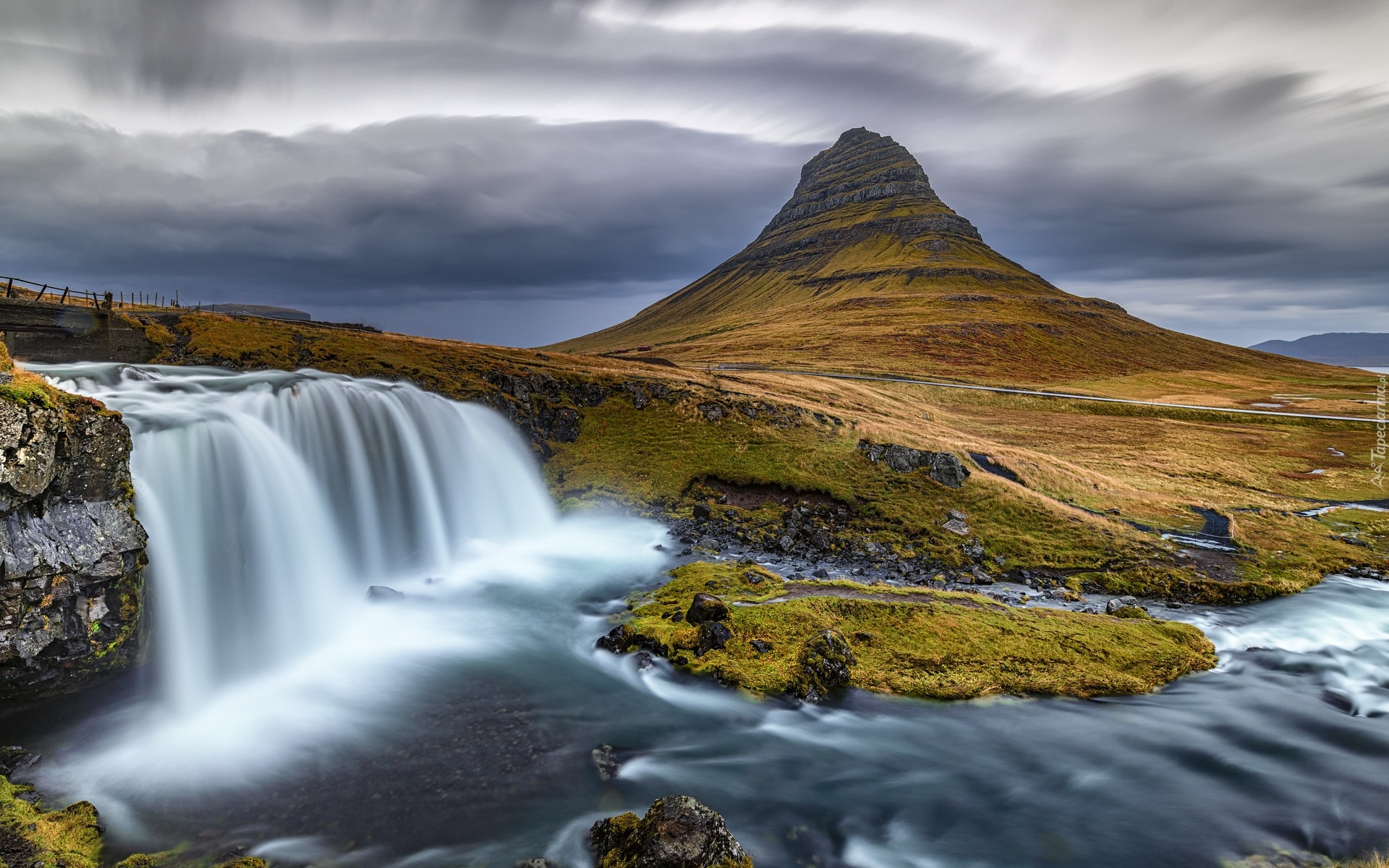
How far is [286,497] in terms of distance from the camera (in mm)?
22828

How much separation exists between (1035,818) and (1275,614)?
1758 cm

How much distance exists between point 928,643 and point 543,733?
1132 cm

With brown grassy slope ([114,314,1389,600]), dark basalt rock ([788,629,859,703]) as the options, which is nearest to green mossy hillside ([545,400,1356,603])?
brown grassy slope ([114,314,1389,600])

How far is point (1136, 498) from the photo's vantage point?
34812 millimetres

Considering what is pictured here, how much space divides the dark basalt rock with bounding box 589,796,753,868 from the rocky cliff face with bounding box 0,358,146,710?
1381 centimetres

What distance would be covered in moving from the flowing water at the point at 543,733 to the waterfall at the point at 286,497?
0.13 meters

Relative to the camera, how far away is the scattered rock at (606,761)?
13.7 metres

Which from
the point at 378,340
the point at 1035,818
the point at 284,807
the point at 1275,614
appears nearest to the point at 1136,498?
the point at 1275,614

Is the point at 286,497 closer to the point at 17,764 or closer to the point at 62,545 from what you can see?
the point at 62,545

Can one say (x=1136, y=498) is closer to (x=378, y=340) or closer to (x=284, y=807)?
(x=284, y=807)

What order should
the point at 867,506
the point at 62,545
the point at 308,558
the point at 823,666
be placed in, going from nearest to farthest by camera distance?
the point at 62,545 → the point at 823,666 → the point at 308,558 → the point at 867,506

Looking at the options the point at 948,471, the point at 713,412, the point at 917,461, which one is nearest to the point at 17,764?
the point at 713,412

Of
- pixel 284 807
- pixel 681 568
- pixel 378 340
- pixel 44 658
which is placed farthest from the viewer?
pixel 378 340

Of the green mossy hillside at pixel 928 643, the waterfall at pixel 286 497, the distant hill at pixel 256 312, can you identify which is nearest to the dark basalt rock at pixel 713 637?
the green mossy hillside at pixel 928 643
